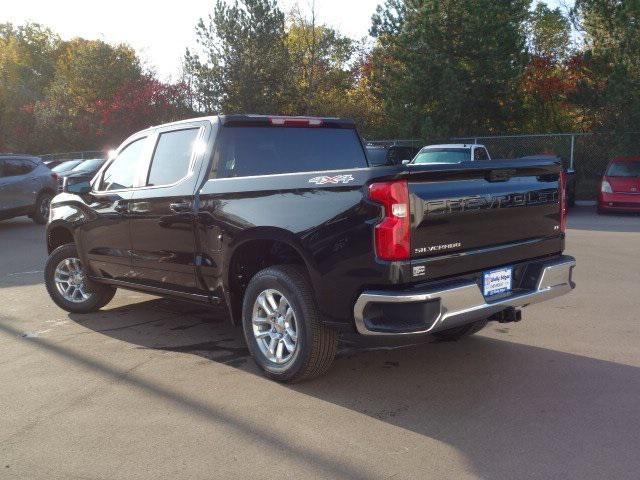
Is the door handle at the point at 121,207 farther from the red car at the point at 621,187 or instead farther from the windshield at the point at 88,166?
the windshield at the point at 88,166

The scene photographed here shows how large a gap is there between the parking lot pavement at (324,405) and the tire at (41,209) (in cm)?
1050

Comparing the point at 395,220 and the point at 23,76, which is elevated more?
the point at 23,76

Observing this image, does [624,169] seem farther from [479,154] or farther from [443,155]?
[443,155]

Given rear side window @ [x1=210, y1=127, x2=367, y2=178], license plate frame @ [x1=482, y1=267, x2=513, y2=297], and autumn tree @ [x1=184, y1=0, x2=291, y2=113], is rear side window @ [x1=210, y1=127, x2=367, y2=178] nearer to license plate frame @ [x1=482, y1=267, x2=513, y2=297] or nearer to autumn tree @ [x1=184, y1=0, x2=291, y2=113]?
license plate frame @ [x1=482, y1=267, x2=513, y2=297]

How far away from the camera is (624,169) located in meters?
16.7

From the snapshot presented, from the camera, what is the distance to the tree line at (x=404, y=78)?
877 inches

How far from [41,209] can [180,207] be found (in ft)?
41.3

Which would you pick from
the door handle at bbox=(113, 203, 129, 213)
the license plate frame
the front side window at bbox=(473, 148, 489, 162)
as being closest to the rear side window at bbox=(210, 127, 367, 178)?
the door handle at bbox=(113, 203, 129, 213)

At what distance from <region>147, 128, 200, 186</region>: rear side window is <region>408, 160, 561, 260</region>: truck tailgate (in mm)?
2321

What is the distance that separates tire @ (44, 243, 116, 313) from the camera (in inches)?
283

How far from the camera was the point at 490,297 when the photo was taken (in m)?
4.58

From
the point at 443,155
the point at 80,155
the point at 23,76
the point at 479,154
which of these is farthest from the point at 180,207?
the point at 23,76

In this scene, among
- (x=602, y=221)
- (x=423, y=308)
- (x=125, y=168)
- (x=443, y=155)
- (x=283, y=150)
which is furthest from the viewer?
(x=443, y=155)

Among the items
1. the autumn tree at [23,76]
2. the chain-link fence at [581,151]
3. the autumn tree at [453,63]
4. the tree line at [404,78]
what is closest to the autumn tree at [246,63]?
the tree line at [404,78]
